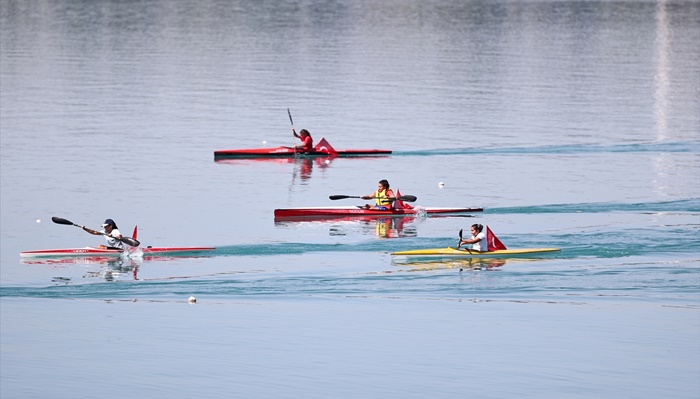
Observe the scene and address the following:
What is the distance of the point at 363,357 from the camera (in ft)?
114

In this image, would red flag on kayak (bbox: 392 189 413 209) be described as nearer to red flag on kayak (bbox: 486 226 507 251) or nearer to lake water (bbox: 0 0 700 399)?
lake water (bbox: 0 0 700 399)

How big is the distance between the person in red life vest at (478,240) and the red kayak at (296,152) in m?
21.2

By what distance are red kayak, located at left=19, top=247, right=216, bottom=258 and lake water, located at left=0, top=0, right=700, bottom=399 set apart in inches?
19.0

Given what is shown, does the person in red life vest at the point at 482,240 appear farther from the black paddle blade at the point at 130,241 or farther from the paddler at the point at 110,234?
the paddler at the point at 110,234

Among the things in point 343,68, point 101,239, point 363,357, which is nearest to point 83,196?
point 101,239

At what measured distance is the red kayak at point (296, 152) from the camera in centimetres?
6266

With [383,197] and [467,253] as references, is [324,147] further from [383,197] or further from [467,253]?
[467,253]

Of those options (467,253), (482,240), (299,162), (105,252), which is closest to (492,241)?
(482,240)

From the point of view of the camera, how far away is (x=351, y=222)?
48.8 metres

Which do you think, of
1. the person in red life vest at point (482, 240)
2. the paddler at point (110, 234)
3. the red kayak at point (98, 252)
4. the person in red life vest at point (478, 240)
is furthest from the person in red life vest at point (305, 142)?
the person in red life vest at point (478, 240)

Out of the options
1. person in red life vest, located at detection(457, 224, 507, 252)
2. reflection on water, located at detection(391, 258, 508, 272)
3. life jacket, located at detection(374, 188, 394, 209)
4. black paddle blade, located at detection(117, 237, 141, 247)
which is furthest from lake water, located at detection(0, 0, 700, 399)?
black paddle blade, located at detection(117, 237, 141, 247)

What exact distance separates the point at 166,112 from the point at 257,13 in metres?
67.1

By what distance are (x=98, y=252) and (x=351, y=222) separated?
947 cm

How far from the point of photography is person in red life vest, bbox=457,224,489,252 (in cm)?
4212
